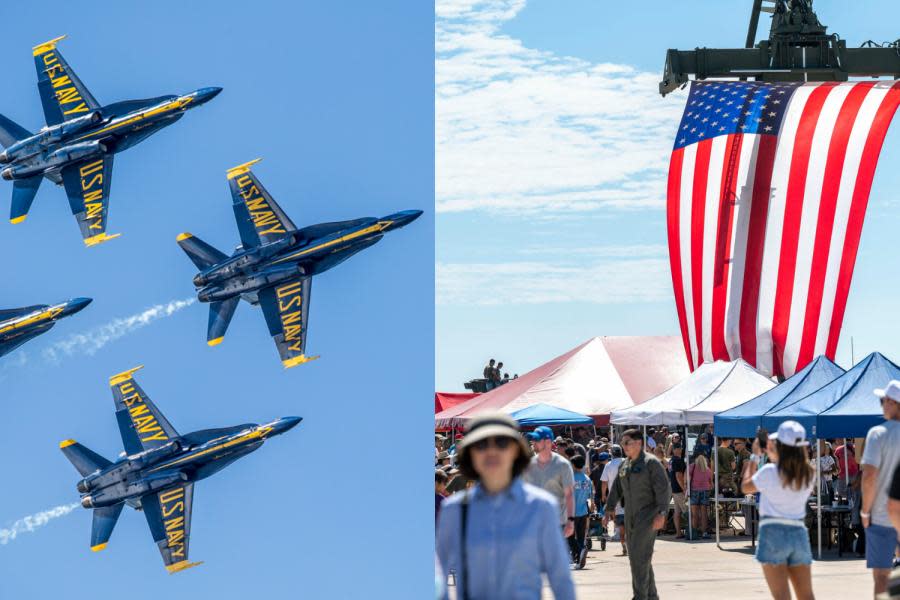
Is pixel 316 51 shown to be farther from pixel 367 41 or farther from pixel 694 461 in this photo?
pixel 694 461

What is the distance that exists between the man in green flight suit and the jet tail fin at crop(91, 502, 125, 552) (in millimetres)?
4619

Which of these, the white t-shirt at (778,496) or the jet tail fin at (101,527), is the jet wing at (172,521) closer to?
the jet tail fin at (101,527)

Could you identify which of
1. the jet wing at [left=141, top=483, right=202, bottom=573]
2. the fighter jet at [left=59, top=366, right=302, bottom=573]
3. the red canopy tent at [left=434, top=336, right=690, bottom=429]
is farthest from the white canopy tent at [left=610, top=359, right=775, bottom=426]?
the jet wing at [left=141, top=483, right=202, bottom=573]

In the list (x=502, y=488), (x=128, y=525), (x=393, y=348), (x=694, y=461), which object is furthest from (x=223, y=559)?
(x=694, y=461)

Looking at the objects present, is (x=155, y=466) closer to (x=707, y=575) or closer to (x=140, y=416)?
(x=140, y=416)

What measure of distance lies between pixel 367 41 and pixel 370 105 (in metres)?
0.60

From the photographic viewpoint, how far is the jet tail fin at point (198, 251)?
1198 cm

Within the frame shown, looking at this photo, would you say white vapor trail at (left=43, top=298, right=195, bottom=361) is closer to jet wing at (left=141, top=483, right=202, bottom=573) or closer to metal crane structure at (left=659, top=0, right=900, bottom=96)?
jet wing at (left=141, top=483, right=202, bottom=573)

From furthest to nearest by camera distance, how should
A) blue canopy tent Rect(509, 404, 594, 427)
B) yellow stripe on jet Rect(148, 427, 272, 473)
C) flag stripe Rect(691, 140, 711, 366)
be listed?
flag stripe Rect(691, 140, 711, 366)
blue canopy tent Rect(509, 404, 594, 427)
yellow stripe on jet Rect(148, 427, 272, 473)

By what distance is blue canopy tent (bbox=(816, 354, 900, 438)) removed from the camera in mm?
15602

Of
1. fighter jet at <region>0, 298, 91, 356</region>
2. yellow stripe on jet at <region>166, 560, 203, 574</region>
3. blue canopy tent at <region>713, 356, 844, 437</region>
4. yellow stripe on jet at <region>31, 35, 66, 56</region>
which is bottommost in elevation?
blue canopy tent at <region>713, 356, 844, 437</region>

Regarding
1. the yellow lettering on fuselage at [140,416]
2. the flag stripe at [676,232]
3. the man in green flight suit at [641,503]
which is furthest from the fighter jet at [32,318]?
the flag stripe at [676,232]

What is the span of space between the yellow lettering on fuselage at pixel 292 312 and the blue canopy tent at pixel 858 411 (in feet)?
22.6

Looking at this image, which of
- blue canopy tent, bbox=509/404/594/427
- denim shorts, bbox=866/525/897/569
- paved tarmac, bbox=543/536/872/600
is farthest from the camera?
blue canopy tent, bbox=509/404/594/427
